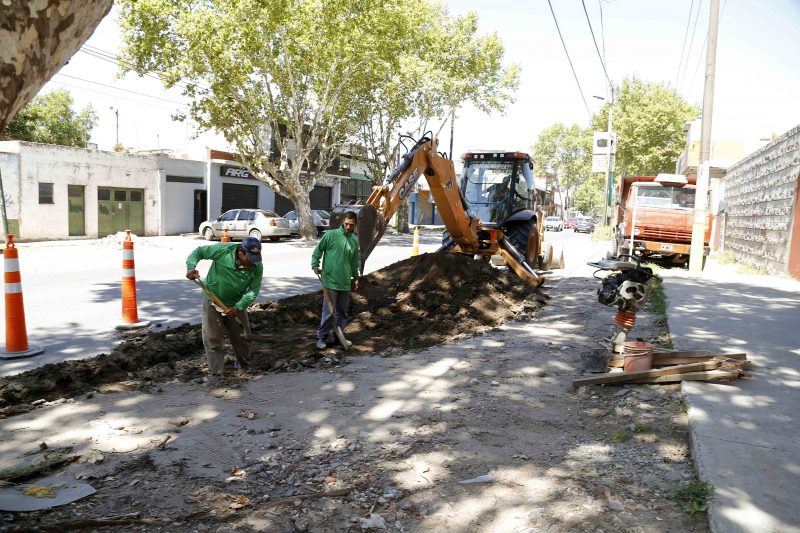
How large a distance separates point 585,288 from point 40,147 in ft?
70.0

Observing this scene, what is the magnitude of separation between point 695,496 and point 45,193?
25351 mm

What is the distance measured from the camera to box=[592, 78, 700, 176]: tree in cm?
3919

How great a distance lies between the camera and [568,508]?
314cm

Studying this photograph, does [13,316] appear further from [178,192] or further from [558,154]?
[558,154]

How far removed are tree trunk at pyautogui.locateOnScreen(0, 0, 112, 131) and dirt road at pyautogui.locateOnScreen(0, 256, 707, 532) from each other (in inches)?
82.7

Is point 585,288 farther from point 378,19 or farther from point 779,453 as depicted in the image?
point 378,19

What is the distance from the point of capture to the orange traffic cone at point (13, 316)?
5922mm

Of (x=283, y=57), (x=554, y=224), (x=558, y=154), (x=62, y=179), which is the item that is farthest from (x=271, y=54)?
(x=558, y=154)

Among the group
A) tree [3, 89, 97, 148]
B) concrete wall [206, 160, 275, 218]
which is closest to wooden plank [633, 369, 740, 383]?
concrete wall [206, 160, 275, 218]

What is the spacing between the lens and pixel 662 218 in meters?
16.0

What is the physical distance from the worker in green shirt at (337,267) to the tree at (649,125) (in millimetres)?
35352

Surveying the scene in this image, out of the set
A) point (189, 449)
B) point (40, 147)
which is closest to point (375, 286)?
point (189, 449)

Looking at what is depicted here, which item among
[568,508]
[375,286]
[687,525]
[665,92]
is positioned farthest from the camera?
[665,92]

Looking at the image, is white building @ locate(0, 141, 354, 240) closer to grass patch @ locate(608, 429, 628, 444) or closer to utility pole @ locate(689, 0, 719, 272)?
utility pole @ locate(689, 0, 719, 272)
